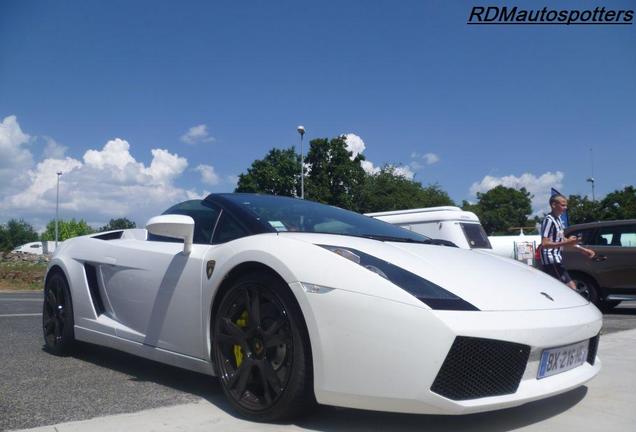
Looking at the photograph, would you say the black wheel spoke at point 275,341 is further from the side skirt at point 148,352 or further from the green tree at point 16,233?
the green tree at point 16,233

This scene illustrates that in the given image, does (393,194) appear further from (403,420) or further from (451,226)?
(403,420)

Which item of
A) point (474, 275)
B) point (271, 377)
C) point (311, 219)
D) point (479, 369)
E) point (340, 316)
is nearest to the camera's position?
point (479, 369)

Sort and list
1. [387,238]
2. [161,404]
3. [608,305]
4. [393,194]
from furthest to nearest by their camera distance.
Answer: [393,194] < [608,305] < [387,238] < [161,404]

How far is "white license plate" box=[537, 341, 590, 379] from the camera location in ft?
8.42

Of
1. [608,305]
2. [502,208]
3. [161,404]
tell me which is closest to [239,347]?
[161,404]

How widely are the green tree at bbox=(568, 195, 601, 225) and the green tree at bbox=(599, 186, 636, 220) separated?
78 centimetres

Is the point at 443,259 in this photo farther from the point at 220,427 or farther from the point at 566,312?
the point at 220,427

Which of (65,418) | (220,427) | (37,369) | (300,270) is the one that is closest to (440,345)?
(300,270)

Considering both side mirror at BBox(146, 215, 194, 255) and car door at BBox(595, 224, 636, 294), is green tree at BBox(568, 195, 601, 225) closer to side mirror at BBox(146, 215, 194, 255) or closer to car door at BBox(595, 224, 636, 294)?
car door at BBox(595, 224, 636, 294)

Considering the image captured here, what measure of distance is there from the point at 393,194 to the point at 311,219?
49134mm

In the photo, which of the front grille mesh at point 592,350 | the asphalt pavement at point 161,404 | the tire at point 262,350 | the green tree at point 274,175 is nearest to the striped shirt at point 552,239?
the asphalt pavement at point 161,404

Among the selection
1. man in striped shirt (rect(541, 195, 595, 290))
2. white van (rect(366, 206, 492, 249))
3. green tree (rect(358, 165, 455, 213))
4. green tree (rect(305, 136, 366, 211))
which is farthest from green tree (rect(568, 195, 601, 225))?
man in striped shirt (rect(541, 195, 595, 290))

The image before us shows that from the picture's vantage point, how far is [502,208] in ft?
250

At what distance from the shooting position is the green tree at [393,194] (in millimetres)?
50250
